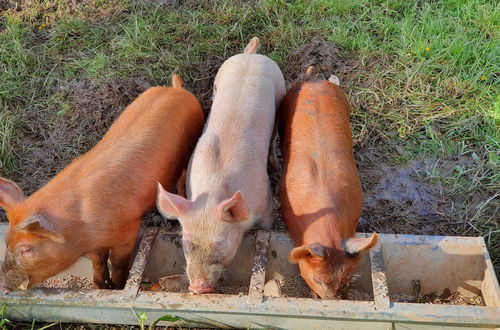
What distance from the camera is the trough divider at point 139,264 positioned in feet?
11.2

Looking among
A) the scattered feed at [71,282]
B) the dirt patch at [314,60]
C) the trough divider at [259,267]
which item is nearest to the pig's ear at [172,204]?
the trough divider at [259,267]

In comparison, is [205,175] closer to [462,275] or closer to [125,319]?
[125,319]

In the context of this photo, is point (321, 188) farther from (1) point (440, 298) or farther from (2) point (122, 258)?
(2) point (122, 258)

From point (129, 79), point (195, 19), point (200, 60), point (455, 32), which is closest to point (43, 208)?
point (129, 79)

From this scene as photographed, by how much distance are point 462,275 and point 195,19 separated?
3973mm

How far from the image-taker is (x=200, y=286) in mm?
3387

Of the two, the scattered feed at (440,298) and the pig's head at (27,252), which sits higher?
the pig's head at (27,252)

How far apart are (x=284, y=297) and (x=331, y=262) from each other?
1.43 feet

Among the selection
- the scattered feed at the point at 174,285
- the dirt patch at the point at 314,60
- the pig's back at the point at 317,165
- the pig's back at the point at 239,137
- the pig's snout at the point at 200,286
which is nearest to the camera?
the pig's snout at the point at 200,286

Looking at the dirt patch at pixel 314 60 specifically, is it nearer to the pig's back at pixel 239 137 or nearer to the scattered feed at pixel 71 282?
the pig's back at pixel 239 137

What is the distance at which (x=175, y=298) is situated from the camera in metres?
3.36

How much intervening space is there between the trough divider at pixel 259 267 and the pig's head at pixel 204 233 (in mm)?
217

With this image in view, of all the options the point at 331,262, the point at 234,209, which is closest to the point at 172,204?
the point at 234,209

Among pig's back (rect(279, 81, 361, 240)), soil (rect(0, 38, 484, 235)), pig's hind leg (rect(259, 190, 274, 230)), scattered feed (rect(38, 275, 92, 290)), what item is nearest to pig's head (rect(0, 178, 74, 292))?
scattered feed (rect(38, 275, 92, 290))
